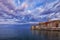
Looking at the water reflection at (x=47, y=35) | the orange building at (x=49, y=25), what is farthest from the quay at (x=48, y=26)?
the water reflection at (x=47, y=35)

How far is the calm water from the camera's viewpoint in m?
6.50

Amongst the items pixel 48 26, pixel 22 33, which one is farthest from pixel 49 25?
pixel 22 33

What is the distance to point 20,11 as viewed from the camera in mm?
6828

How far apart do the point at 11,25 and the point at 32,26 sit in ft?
2.61

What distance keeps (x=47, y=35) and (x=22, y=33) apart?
0.94 metres

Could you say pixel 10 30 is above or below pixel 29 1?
below

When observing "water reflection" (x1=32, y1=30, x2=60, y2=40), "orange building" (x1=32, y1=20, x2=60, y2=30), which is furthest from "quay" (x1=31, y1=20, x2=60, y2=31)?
"water reflection" (x1=32, y1=30, x2=60, y2=40)

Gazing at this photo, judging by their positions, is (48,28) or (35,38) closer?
(35,38)

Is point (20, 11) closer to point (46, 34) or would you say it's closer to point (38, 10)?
point (38, 10)

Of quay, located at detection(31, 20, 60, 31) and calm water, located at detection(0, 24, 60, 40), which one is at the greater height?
quay, located at detection(31, 20, 60, 31)

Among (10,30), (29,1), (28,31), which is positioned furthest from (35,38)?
(29,1)

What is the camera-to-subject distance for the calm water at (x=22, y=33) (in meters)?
6.50

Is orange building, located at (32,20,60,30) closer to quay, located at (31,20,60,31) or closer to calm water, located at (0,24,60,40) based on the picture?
quay, located at (31,20,60,31)

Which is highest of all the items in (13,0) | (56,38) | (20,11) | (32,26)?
(13,0)
